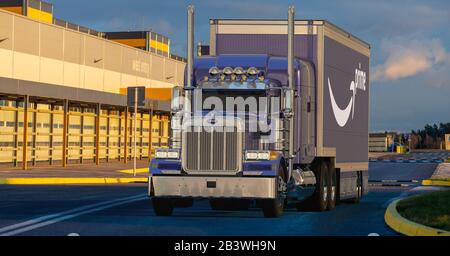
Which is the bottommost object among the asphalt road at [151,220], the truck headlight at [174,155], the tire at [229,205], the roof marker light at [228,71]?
the asphalt road at [151,220]

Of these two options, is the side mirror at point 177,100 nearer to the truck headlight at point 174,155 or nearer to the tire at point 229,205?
the truck headlight at point 174,155

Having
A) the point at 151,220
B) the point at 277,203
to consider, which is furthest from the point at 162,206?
the point at 277,203

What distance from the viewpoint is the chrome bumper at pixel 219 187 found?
17156 mm

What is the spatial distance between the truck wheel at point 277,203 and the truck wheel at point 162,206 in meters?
2.00

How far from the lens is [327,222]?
17781mm

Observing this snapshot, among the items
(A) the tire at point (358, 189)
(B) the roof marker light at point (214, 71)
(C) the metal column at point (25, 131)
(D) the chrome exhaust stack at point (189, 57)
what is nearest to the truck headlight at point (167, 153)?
(D) the chrome exhaust stack at point (189, 57)

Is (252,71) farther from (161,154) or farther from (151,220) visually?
(151,220)

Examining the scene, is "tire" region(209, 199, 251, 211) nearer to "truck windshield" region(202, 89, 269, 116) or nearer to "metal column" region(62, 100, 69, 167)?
"truck windshield" region(202, 89, 269, 116)

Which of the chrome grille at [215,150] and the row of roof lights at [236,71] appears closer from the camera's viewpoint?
the chrome grille at [215,150]

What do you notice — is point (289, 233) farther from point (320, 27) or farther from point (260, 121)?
point (320, 27)

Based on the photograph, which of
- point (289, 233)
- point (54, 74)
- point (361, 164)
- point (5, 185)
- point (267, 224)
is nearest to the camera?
point (289, 233)

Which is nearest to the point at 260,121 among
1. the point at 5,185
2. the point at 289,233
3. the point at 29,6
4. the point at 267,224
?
the point at 267,224

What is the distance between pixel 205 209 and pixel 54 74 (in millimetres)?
29549

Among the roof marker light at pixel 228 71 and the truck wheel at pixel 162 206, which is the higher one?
the roof marker light at pixel 228 71
